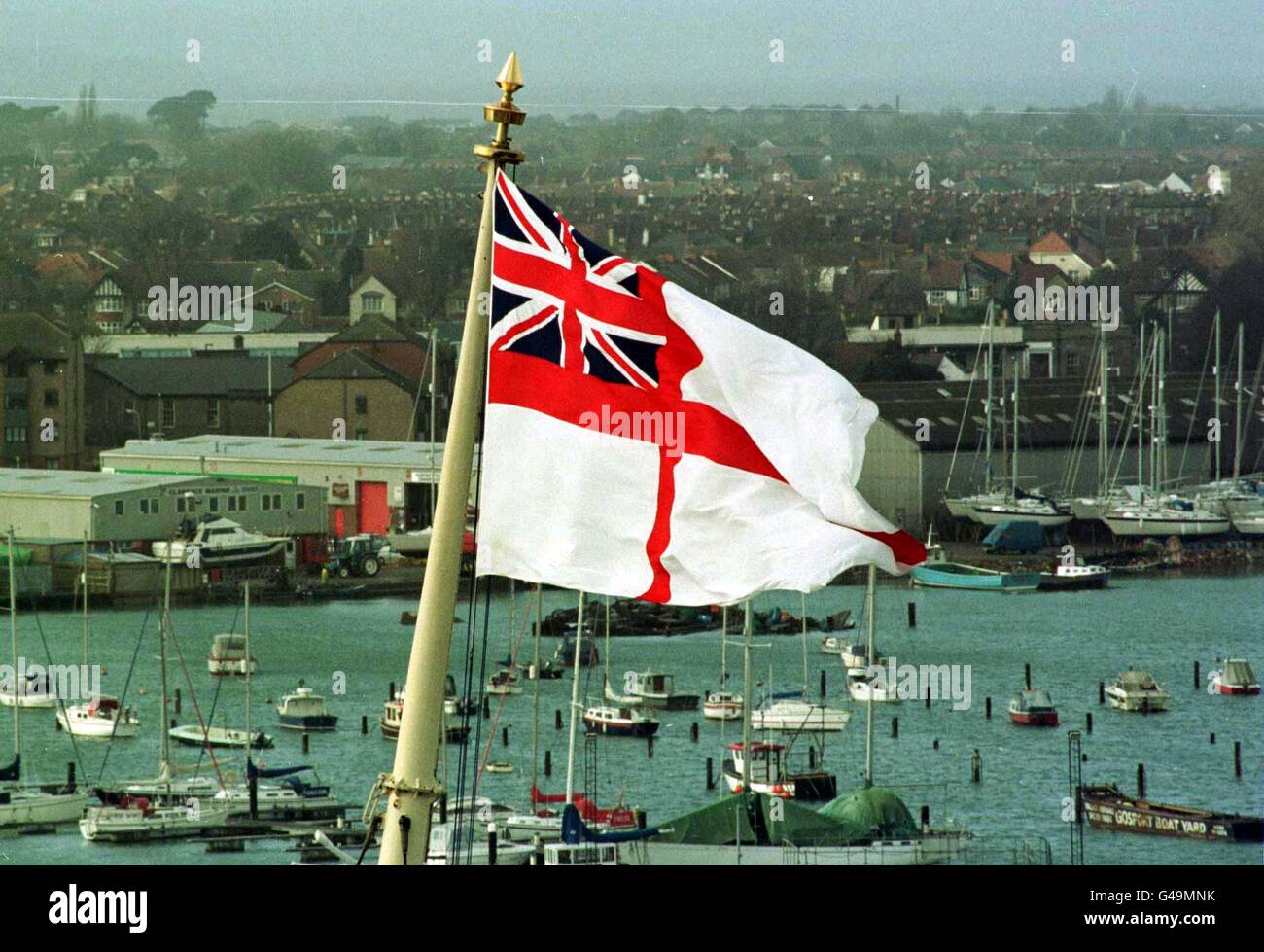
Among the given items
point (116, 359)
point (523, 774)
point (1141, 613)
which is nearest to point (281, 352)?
point (116, 359)

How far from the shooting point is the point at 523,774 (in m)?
13.9

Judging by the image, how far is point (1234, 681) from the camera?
61.5 ft

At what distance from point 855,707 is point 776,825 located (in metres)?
7.20

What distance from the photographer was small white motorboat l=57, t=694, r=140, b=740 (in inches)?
614

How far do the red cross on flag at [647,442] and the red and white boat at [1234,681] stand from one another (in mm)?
17439

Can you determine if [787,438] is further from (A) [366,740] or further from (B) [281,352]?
(B) [281,352]

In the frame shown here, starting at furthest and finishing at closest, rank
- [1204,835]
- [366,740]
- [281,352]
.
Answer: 1. [281,352]
2. [366,740]
3. [1204,835]

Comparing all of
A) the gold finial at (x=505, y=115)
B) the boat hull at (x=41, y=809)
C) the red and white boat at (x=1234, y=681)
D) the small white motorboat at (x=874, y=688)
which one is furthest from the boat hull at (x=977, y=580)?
the gold finial at (x=505, y=115)

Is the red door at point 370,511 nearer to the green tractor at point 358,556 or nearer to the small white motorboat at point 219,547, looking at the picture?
the green tractor at point 358,556

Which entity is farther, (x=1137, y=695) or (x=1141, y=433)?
(x=1141, y=433)

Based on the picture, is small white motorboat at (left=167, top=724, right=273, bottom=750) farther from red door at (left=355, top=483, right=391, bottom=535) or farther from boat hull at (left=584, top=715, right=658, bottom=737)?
red door at (left=355, top=483, right=391, bottom=535)

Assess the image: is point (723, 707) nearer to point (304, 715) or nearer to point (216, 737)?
point (304, 715)

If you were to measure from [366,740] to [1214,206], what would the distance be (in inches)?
1158

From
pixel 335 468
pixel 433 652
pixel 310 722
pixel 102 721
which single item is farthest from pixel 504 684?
pixel 433 652
